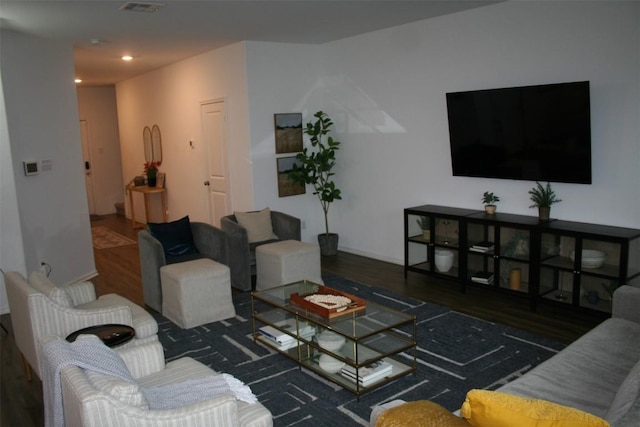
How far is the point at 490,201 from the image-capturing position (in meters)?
5.38

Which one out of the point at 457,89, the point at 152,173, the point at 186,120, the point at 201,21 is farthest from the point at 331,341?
the point at 152,173

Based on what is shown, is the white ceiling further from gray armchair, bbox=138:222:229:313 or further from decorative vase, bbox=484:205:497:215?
gray armchair, bbox=138:222:229:313

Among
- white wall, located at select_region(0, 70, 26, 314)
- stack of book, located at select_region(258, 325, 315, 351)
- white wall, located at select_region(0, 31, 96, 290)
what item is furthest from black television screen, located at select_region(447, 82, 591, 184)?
white wall, located at select_region(0, 70, 26, 314)

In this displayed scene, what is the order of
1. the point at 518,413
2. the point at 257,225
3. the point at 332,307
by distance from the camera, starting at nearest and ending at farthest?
1. the point at 518,413
2. the point at 332,307
3. the point at 257,225

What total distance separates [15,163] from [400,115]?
4193mm

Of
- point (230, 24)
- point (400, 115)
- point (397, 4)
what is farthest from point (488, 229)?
point (230, 24)

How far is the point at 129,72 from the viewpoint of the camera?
9297 millimetres

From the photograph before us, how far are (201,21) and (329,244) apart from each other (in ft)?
10.5

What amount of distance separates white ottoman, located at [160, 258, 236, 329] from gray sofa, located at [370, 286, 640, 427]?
2769mm

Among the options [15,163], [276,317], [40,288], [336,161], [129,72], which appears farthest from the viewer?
[129,72]

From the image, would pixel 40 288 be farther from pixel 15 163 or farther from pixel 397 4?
pixel 397 4

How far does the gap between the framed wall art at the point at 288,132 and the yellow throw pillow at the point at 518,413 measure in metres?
5.50

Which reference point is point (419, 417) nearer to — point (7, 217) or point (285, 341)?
point (285, 341)

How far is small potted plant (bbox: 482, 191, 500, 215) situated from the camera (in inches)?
210
